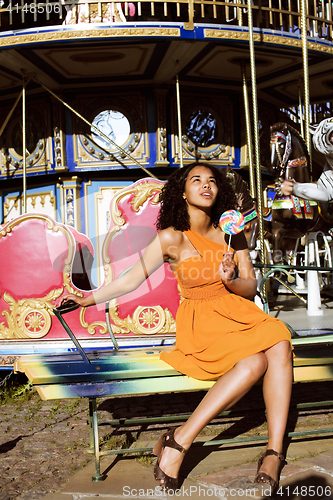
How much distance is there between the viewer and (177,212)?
282 centimetres

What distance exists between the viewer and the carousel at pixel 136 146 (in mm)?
4359

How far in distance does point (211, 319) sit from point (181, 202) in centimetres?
75

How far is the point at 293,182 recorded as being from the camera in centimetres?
413

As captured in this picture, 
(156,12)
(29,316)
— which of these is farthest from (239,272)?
(156,12)

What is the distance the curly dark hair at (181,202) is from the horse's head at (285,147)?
294 cm

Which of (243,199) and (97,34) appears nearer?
(243,199)

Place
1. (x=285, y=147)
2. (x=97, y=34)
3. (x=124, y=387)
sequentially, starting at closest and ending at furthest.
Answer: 1. (x=124, y=387)
2. (x=285, y=147)
3. (x=97, y=34)

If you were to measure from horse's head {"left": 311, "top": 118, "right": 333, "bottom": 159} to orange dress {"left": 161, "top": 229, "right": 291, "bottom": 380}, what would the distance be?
1665 millimetres

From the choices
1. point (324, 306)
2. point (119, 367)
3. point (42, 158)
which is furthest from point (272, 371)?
point (42, 158)

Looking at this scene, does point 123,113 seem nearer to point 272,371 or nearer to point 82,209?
point 82,209

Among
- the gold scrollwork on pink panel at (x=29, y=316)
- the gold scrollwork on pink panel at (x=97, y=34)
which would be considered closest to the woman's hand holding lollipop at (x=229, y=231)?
the gold scrollwork on pink panel at (x=29, y=316)

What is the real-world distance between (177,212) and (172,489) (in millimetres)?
1495

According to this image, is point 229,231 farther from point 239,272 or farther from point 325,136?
point 325,136

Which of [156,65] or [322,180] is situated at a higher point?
[156,65]
